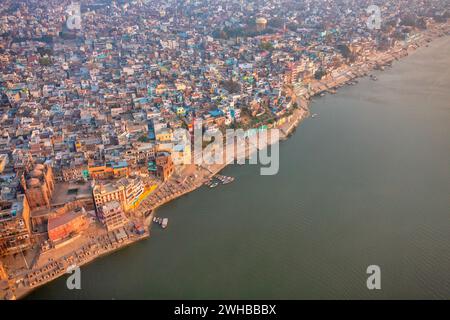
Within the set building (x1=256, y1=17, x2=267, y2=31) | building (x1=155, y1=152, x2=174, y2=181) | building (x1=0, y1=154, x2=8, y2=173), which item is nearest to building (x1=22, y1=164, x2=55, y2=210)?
building (x1=0, y1=154, x2=8, y2=173)

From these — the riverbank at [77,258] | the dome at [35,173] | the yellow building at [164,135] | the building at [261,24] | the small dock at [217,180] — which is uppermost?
the building at [261,24]

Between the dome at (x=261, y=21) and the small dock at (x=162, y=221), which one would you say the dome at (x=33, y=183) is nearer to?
the small dock at (x=162, y=221)

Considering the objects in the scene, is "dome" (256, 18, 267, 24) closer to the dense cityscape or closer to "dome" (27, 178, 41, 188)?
the dense cityscape

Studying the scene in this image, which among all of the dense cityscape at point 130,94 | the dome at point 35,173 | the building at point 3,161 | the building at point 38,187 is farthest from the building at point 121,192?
the building at point 3,161

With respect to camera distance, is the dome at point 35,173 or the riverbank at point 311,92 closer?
the dome at point 35,173

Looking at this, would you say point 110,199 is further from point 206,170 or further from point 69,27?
point 69,27

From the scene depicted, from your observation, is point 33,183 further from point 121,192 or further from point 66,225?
point 121,192

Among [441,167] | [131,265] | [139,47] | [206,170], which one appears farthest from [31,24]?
[441,167]
